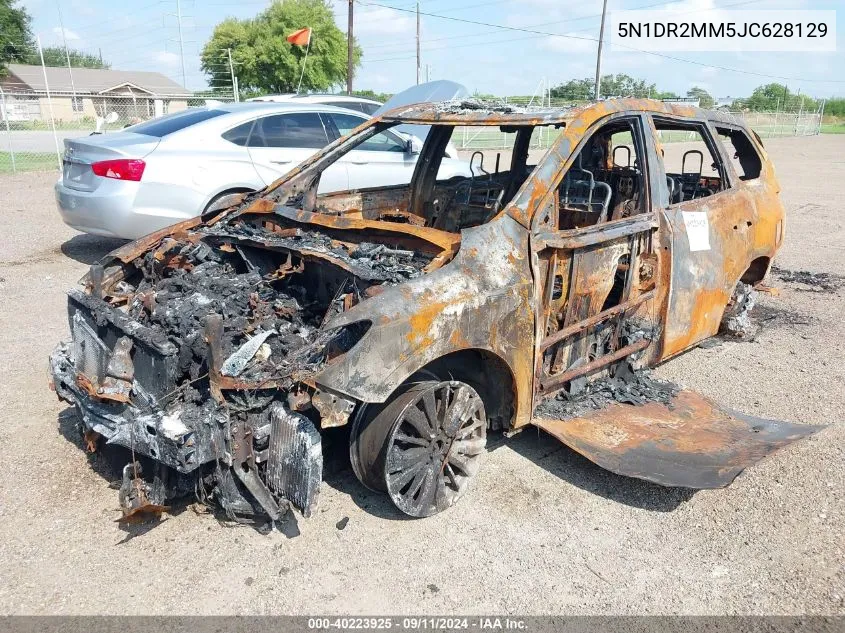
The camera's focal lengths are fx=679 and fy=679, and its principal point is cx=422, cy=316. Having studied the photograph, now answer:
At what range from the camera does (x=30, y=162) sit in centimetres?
1755

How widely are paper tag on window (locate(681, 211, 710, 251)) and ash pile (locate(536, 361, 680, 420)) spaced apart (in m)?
0.88

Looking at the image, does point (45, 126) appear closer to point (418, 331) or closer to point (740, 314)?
point (740, 314)

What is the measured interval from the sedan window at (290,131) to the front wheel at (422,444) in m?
5.13

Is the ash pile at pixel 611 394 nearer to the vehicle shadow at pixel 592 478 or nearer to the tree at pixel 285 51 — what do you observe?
the vehicle shadow at pixel 592 478

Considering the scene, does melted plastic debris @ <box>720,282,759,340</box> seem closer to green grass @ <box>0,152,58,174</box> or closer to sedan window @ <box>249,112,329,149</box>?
sedan window @ <box>249,112,329,149</box>

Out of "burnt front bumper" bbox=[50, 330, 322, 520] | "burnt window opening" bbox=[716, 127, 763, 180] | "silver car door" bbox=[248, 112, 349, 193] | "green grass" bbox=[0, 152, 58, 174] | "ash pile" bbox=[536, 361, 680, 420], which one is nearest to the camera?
"burnt front bumper" bbox=[50, 330, 322, 520]

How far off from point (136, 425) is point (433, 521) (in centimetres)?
146

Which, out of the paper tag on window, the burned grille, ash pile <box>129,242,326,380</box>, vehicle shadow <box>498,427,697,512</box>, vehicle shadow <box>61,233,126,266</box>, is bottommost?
vehicle shadow <box>498,427,697,512</box>

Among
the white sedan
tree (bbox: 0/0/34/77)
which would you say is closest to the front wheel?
the white sedan

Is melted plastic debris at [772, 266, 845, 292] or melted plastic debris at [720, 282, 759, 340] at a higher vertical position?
melted plastic debris at [720, 282, 759, 340]

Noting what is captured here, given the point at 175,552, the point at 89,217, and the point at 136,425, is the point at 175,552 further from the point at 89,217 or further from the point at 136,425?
the point at 89,217

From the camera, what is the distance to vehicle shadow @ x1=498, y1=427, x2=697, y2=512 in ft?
11.7

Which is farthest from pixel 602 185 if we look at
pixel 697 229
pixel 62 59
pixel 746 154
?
pixel 62 59

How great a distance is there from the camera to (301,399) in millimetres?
2846
